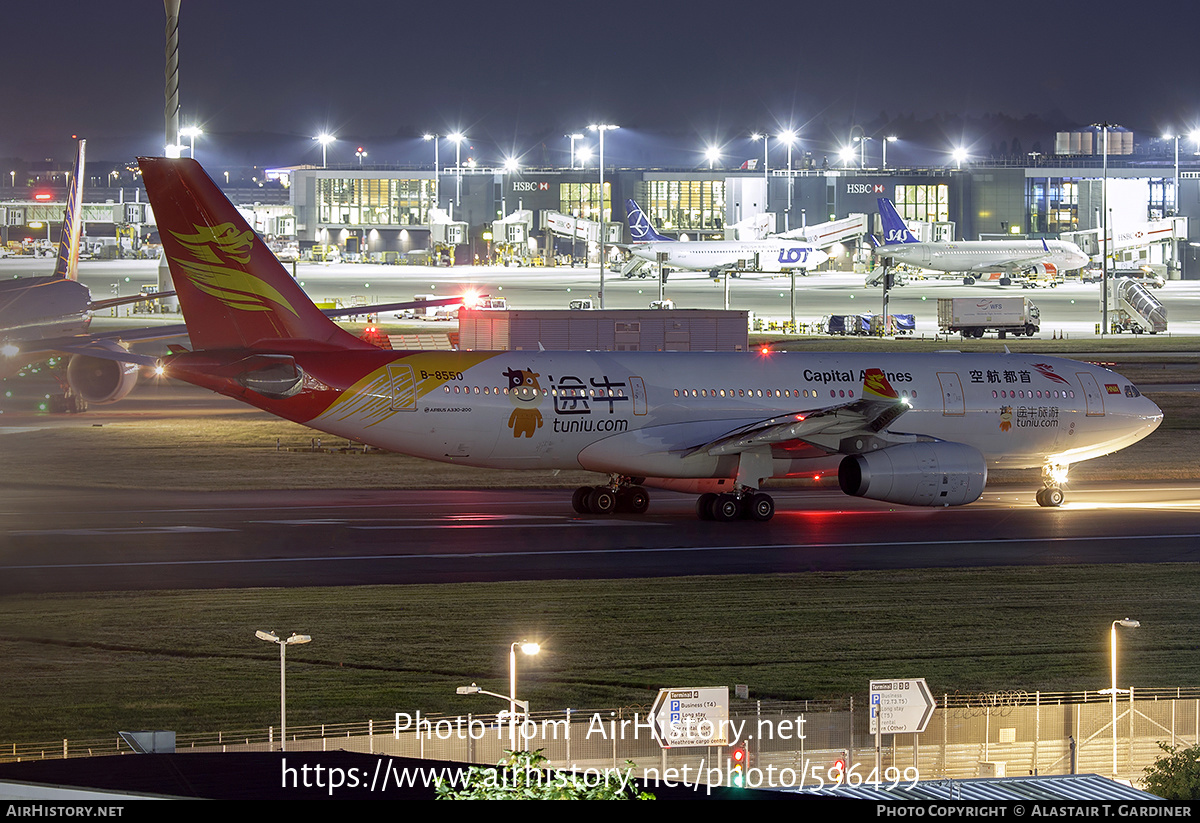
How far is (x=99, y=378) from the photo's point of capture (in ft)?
196

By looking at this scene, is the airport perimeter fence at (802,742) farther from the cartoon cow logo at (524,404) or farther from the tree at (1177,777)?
the cartoon cow logo at (524,404)

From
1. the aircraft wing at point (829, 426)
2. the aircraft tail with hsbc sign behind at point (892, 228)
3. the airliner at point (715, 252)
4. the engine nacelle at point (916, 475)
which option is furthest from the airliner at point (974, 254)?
the engine nacelle at point (916, 475)

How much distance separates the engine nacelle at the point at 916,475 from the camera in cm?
3606

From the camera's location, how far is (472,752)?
61.0 feet

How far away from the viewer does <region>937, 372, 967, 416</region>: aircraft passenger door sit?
131 ft

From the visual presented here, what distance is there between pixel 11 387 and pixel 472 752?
5928 cm

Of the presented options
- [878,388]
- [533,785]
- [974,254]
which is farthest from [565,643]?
[974,254]

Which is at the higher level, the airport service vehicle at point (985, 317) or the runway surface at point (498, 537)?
the airport service vehicle at point (985, 317)

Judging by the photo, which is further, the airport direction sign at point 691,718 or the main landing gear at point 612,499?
the main landing gear at point 612,499

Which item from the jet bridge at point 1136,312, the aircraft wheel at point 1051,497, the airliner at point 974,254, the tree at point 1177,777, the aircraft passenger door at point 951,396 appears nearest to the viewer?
the tree at point 1177,777

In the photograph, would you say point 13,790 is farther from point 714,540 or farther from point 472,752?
point 714,540

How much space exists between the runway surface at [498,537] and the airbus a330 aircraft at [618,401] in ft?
4.75

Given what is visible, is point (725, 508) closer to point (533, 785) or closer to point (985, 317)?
point (533, 785)

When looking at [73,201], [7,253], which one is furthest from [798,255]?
[73,201]
